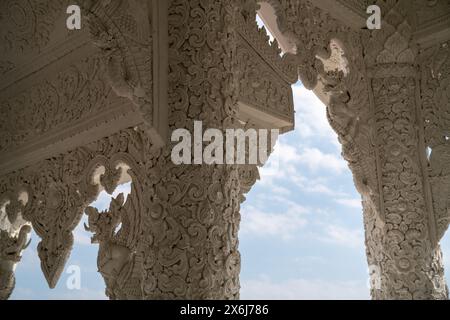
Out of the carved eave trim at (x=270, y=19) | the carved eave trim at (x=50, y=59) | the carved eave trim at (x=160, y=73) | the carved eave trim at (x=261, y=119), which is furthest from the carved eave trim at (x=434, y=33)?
the carved eave trim at (x=50, y=59)

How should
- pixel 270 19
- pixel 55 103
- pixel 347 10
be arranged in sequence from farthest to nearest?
pixel 270 19
pixel 347 10
pixel 55 103

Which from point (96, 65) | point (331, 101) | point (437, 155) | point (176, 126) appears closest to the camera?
point (176, 126)

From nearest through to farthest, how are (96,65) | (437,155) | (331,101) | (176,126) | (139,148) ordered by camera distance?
(176,126)
(139,148)
(96,65)
(437,155)
(331,101)

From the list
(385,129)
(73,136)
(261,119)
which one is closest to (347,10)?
(385,129)

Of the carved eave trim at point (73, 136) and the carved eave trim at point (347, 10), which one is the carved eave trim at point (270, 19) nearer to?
the carved eave trim at point (347, 10)

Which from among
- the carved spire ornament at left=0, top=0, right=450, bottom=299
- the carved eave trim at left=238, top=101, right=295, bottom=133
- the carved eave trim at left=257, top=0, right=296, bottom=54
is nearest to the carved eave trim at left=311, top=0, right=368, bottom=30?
the carved spire ornament at left=0, top=0, right=450, bottom=299

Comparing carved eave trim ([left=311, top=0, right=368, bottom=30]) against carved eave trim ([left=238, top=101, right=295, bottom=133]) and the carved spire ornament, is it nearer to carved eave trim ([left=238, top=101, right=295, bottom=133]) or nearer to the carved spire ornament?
the carved spire ornament

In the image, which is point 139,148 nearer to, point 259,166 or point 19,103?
point 259,166

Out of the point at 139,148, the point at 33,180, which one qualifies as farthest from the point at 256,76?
the point at 33,180

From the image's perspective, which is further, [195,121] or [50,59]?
[50,59]

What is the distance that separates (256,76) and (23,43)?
1516 millimetres

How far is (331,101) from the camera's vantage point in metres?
3.00

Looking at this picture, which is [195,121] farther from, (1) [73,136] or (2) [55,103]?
(2) [55,103]

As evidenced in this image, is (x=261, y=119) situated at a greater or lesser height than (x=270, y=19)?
lesser
